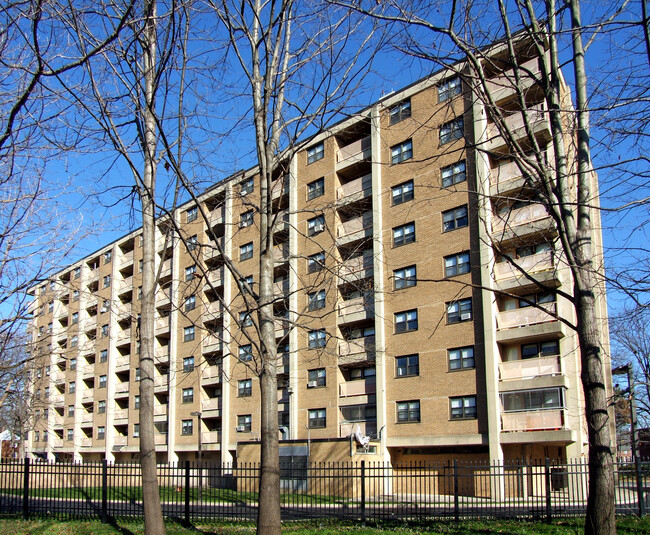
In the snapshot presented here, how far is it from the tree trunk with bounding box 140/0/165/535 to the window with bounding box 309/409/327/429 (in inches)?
1028

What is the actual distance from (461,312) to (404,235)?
571 cm

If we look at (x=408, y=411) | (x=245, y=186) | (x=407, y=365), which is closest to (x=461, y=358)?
(x=407, y=365)

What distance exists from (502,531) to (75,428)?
57075 millimetres

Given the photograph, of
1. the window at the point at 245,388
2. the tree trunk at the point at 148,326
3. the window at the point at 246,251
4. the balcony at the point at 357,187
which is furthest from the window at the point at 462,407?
the tree trunk at the point at 148,326

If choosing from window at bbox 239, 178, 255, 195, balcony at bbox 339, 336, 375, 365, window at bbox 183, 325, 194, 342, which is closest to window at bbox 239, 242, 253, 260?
window at bbox 239, 178, 255, 195

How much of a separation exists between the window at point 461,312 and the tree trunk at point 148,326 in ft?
70.3

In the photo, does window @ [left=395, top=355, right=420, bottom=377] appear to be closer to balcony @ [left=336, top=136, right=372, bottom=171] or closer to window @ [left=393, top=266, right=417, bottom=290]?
window @ [left=393, top=266, right=417, bottom=290]

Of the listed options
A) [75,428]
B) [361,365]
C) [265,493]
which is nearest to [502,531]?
[265,493]

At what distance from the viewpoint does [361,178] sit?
3816 cm

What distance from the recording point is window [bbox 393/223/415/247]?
3447cm

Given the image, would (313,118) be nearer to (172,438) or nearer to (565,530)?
(565,530)

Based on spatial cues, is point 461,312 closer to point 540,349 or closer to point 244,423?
point 540,349

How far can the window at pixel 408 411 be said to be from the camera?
1272 inches

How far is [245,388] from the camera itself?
42969 millimetres
